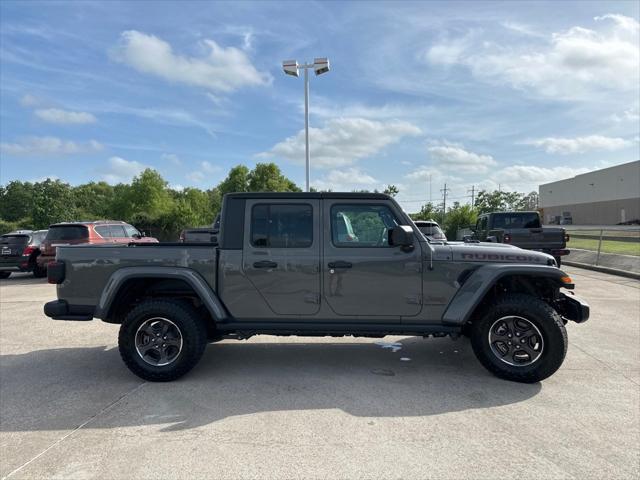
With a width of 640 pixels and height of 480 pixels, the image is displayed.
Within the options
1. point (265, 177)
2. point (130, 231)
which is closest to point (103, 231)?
point (130, 231)

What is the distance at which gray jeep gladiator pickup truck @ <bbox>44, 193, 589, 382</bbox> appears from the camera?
13.6 ft

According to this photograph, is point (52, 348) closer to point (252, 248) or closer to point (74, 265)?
point (74, 265)

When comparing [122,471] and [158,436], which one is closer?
[122,471]

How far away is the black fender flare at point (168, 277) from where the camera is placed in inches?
165

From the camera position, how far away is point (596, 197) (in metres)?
64.9

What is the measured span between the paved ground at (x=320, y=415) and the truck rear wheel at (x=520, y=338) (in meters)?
0.18

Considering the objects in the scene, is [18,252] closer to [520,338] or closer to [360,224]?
[360,224]

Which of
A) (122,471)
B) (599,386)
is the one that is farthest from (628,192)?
(122,471)

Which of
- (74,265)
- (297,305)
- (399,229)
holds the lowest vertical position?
(297,305)

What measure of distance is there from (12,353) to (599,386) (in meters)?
6.79

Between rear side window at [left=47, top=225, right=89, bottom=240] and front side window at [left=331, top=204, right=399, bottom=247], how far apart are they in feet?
34.9

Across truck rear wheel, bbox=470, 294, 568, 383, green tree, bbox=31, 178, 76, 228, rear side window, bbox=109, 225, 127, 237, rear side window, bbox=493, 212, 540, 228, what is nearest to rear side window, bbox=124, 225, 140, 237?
rear side window, bbox=109, 225, 127, 237

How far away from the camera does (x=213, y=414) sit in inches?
138

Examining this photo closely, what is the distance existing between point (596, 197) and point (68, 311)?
7655cm
